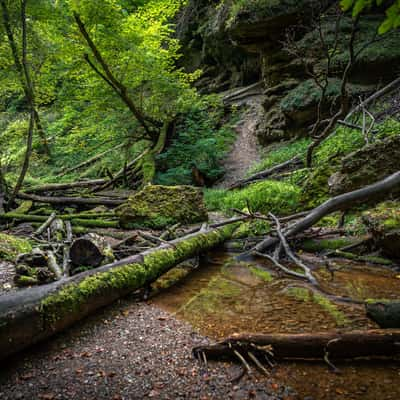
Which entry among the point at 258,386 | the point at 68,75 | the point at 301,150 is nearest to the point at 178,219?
the point at 258,386

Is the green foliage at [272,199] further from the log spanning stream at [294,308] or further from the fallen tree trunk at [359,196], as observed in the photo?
the fallen tree trunk at [359,196]

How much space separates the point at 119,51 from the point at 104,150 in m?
5.69

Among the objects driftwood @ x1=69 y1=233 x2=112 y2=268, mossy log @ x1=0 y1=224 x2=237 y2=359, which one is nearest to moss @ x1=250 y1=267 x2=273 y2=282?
mossy log @ x1=0 y1=224 x2=237 y2=359

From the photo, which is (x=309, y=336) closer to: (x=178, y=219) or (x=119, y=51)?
(x=178, y=219)

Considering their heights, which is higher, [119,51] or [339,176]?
[119,51]

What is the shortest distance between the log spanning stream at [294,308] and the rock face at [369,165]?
2.27m

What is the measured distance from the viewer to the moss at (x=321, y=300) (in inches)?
139

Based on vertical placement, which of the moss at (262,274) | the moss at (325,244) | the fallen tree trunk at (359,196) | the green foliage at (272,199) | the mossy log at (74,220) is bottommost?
the moss at (325,244)

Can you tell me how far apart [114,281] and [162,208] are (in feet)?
16.7

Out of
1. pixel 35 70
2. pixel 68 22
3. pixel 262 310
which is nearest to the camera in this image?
pixel 262 310

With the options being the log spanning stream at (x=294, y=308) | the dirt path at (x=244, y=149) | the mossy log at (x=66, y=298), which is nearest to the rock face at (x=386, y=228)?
the log spanning stream at (x=294, y=308)

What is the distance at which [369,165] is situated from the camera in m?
7.16

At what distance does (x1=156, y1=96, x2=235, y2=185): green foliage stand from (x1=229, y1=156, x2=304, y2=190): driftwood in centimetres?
298

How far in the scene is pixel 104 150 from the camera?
1664cm
